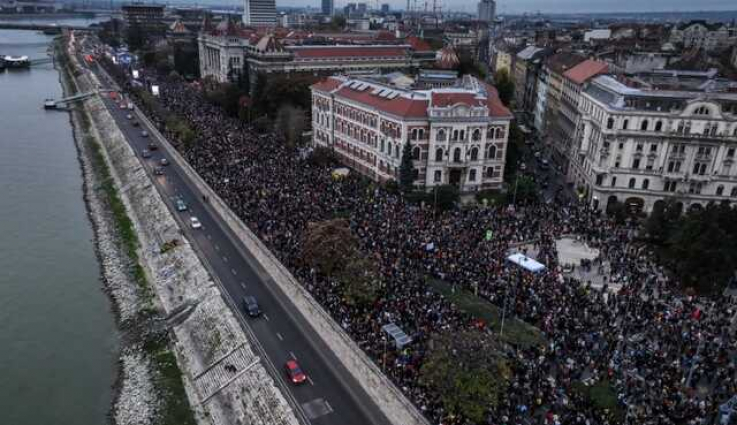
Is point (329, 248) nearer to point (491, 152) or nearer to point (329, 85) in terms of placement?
point (491, 152)

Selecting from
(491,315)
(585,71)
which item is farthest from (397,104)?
(491,315)

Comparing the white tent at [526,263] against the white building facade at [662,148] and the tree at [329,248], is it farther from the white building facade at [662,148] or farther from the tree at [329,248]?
the white building facade at [662,148]

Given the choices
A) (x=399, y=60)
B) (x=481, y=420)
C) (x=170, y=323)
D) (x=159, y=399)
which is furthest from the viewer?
(x=399, y=60)

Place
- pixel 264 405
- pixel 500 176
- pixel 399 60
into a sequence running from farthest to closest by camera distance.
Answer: pixel 399 60, pixel 500 176, pixel 264 405

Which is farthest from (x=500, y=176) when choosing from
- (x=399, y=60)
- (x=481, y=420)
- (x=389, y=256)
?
(x=399, y=60)

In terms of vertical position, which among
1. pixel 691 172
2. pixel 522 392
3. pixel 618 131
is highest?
pixel 618 131

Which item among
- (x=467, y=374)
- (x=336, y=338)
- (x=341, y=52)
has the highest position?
(x=341, y=52)

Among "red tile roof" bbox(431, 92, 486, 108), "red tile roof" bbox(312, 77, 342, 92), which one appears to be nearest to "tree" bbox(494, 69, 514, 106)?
"red tile roof" bbox(312, 77, 342, 92)

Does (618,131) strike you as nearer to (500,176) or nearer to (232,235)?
(500,176)
